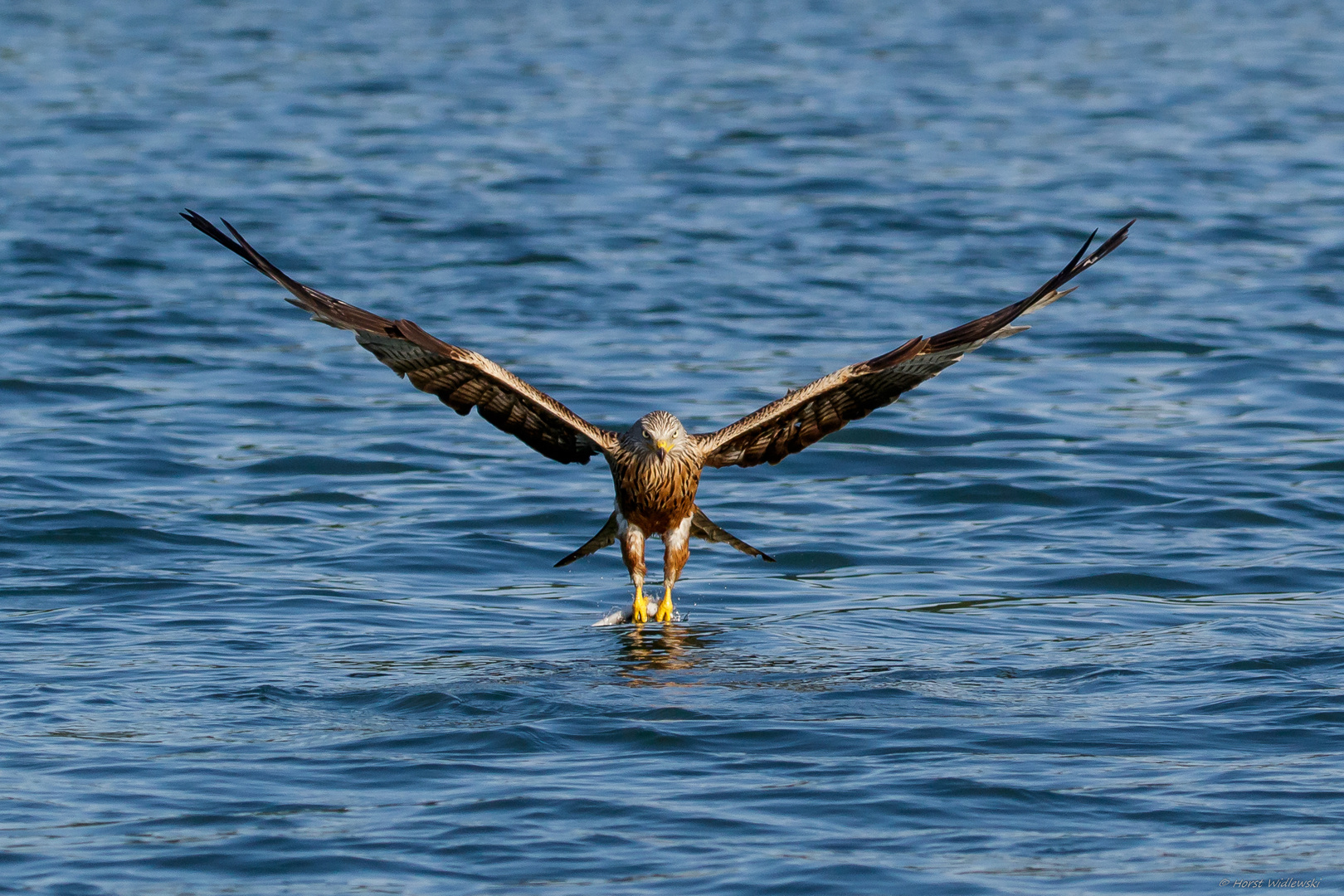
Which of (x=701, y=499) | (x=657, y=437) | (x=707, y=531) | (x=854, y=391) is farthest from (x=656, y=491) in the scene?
(x=701, y=499)

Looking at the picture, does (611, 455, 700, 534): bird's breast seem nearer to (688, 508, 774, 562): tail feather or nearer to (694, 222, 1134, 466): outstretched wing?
(688, 508, 774, 562): tail feather

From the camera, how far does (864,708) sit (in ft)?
27.2

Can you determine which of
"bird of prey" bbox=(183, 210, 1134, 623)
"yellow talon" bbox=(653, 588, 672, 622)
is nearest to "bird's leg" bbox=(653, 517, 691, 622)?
"bird of prey" bbox=(183, 210, 1134, 623)

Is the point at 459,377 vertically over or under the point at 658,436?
over

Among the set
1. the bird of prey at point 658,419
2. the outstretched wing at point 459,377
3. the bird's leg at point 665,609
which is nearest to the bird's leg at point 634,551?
the bird of prey at point 658,419

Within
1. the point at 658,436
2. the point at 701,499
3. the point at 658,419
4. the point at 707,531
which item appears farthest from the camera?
the point at 701,499

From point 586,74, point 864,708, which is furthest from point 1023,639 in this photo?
point 586,74

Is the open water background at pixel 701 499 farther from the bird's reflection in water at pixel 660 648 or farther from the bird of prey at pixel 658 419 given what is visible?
the bird of prey at pixel 658 419

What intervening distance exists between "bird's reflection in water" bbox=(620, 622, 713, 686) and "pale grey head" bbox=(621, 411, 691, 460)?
89cm

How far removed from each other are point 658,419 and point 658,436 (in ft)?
0.55

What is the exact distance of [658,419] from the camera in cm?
1004

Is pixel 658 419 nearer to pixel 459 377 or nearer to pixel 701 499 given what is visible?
pixel 459 377

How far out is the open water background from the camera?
7004 millimetres

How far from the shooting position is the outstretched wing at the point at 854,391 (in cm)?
952
